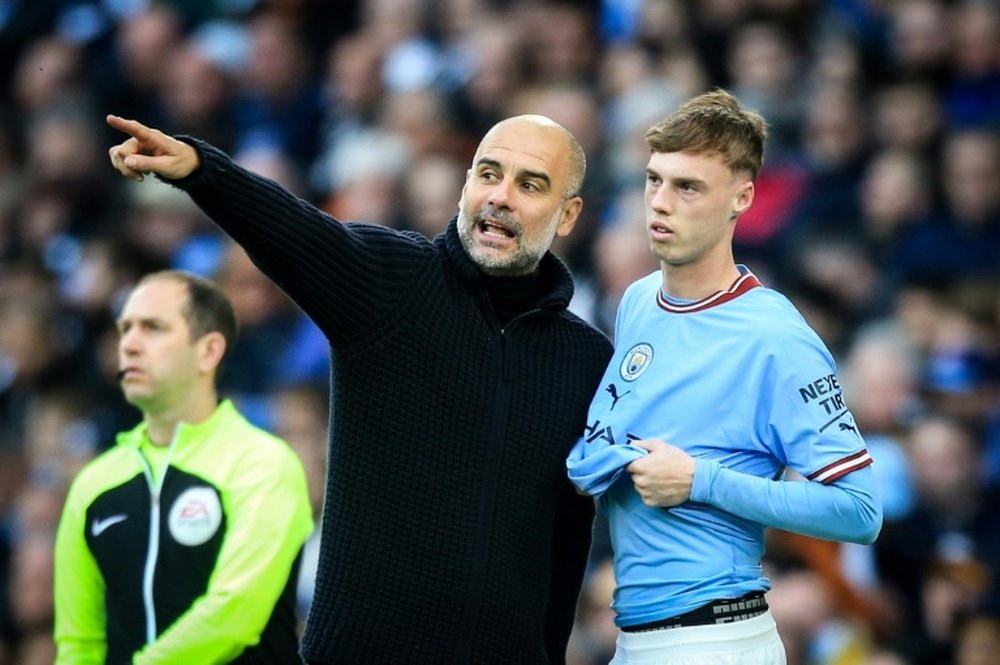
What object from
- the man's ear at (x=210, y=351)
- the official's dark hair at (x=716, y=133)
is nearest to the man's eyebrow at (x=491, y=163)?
the official's dark hair at (x=716, y=133)

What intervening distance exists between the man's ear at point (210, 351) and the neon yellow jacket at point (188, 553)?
18 centimetres

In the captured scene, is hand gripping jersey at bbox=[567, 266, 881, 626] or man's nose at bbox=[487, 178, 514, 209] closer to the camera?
hand gripping jersey at bbox=[567, 266, 881, 626]

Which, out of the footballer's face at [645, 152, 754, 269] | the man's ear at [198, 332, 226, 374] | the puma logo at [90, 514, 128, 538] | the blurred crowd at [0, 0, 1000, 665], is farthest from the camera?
the blurred crowd at [0, 0, 1000, 665]

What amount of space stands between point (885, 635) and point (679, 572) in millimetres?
2578

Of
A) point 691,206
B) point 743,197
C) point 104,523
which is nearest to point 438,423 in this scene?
point 691,206

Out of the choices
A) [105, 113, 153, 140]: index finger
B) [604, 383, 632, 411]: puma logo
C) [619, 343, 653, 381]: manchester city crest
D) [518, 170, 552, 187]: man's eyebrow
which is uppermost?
[518, 170, 552, 187]: man's eyebrow

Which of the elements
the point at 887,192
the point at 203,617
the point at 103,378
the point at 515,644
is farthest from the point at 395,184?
the point at 515,644

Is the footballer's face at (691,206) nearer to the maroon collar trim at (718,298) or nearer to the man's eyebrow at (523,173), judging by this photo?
the maroon collar trim at (718,298)

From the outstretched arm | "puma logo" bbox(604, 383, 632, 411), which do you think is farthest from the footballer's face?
the outstretched arm

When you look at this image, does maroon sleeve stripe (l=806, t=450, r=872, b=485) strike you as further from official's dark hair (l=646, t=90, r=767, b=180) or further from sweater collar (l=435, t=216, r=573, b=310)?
sweater collar (l=435, t=216, r=573, b=310)

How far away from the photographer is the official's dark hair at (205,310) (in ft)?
17.4

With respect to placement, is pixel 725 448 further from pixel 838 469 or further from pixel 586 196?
pixel 586 196

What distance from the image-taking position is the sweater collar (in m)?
4.21

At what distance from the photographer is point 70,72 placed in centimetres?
1042
